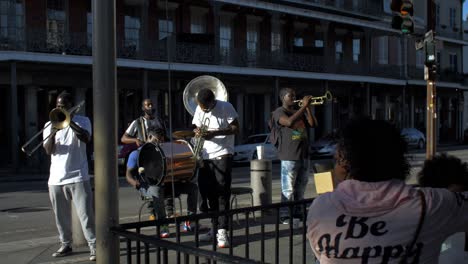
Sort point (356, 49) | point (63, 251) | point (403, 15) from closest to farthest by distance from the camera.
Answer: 1. point (63, 251)
2. point (403, 15)
3. point (356, 49)

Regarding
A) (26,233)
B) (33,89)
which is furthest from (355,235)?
(33,89)

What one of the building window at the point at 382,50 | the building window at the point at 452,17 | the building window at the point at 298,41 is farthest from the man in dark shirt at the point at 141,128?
the building window at the point at 452,17

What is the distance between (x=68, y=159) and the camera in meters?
6.25

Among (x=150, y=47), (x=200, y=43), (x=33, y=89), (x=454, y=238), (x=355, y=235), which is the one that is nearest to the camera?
(x=355, y=235)

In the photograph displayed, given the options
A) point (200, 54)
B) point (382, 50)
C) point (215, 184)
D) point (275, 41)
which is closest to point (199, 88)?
point (215, 184)

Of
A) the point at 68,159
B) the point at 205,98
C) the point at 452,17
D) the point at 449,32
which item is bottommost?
the point at 68,159

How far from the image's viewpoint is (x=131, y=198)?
12.5 meters

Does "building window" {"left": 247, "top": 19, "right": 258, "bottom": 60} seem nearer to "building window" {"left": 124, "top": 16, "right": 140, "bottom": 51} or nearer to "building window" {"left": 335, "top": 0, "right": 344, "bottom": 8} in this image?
"building window" {"left": 335, "top": 0, "right": 344, "bottom": 8}

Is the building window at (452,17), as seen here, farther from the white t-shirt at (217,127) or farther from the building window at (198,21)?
the white t-shirt at (217,127)

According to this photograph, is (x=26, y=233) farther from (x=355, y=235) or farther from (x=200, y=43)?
(x=200, y=43)

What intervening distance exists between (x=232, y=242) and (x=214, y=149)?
3.09 metres

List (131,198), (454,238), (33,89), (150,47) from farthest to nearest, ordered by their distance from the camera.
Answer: (150,47) → (33,89) → (131,198) → (454,238)

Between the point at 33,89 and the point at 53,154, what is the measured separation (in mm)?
18195

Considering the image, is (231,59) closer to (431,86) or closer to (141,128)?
(431,86)
